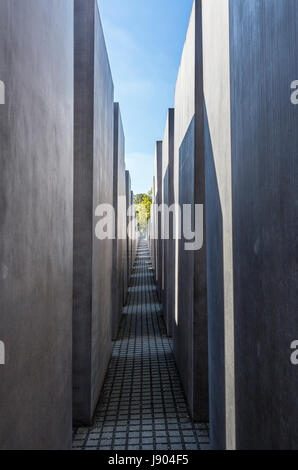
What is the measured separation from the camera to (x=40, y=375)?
3043 millimetres

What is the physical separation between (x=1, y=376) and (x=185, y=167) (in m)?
5.48

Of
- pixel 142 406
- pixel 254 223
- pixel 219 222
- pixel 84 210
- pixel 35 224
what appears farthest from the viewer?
pixel 142 406

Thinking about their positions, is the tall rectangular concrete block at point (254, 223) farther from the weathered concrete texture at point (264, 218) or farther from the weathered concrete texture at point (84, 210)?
the weathered concrete texture at point (84, 210)

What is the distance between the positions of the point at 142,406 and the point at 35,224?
443 centimetres

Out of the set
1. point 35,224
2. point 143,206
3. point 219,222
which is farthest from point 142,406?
point 143,206

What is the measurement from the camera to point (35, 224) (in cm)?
293

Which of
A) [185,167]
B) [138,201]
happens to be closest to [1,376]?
[185,167]

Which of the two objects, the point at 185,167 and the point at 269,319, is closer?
the point at 269,319

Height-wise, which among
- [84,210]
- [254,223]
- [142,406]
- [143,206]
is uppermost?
[143,206]

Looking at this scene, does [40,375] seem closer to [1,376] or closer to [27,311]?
[27,311]

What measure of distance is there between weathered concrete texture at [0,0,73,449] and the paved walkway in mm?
1351

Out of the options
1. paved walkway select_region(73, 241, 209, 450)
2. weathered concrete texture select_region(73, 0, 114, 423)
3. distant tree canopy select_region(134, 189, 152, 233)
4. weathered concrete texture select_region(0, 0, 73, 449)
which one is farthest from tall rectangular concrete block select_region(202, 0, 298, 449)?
distant tree canopy select_region(134, 189, 152, 233)

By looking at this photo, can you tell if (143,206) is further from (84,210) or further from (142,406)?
(84,210)

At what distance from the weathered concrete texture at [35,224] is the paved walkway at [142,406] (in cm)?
135
